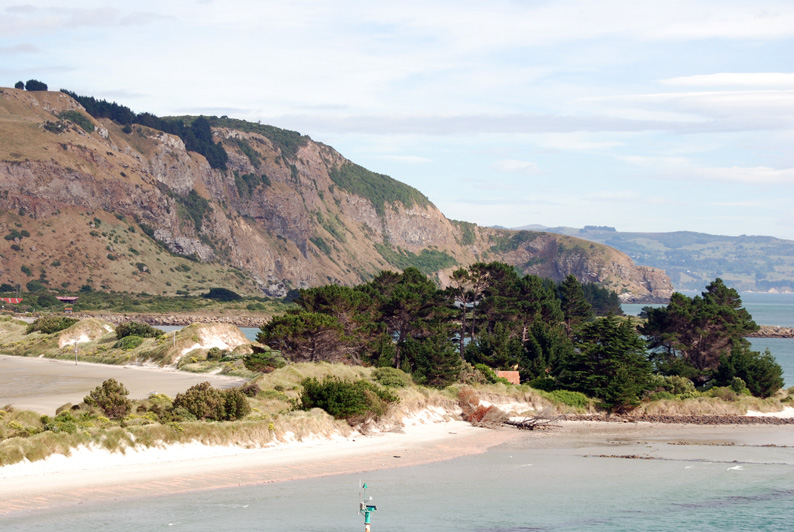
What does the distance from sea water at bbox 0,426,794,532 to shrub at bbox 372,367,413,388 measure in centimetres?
1093

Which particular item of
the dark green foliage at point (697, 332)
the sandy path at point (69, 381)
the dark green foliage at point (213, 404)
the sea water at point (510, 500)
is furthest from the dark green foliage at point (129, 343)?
the sea water at point (510, 500)

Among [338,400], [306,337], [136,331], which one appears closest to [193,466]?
[338,400]

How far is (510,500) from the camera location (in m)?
28.2

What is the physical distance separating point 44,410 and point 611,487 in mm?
24465

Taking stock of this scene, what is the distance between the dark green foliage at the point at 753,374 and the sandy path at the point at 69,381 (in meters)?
33.3

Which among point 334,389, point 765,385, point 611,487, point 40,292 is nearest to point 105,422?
point 334,389

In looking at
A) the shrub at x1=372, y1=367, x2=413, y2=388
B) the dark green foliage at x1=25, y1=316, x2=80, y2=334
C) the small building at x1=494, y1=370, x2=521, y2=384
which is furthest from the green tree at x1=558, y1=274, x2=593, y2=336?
the dark green foliage at x1=25, y1=316, x2=80, y2=334

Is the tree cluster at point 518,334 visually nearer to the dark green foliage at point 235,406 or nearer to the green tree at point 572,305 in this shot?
the green tree at point 572,305

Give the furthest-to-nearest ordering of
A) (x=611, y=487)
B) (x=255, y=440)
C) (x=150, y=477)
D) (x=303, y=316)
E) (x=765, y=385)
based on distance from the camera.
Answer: (x=765, y=385) < (x=303, y=316) < (x=255, y=440) < (x=611, y=487) < (x=150, y=477)

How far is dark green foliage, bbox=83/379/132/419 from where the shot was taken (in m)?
34.6

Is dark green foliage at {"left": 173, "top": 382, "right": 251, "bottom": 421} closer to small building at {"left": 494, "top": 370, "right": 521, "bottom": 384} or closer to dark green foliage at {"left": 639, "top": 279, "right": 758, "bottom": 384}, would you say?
small building at {"left": 494, "top": 370, "right": 521, "bottom": 384}

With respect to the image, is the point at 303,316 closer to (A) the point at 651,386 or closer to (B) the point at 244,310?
(A) the point at 651,386

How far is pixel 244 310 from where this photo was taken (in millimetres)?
188875

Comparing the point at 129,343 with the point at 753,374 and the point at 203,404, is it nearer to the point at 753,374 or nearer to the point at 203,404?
the point at 203,404
